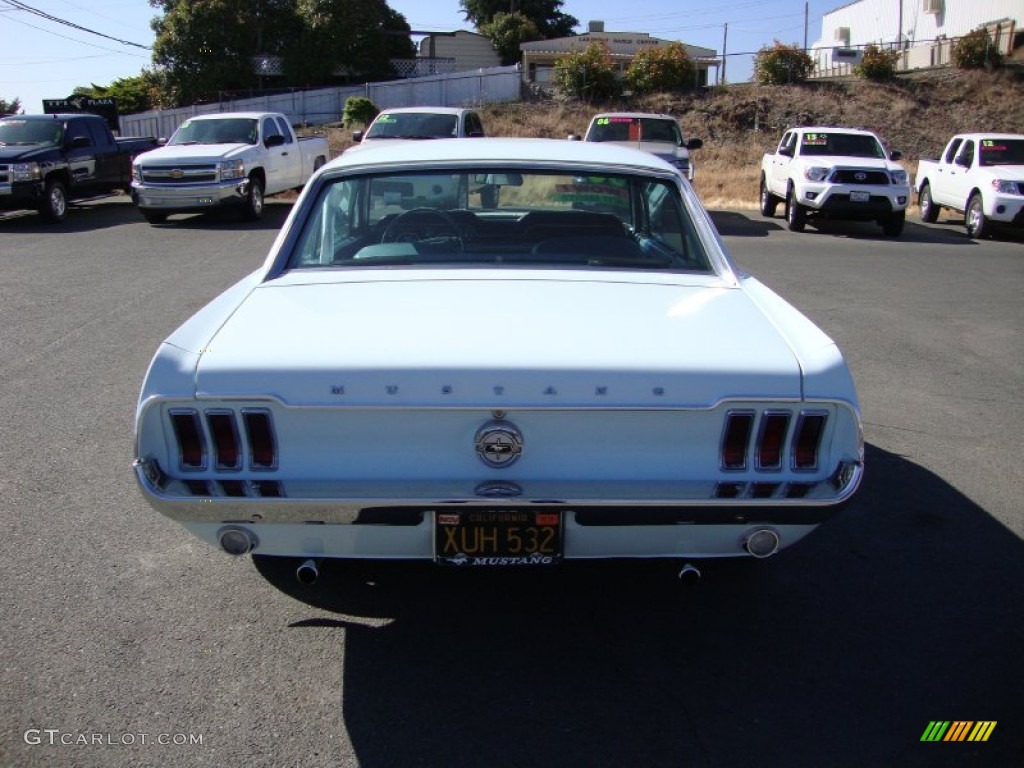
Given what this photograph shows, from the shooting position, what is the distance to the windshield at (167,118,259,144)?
57.3ft

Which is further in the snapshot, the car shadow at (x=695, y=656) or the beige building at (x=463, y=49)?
the beige building at (x=463, y=49)

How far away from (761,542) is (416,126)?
14811 mm

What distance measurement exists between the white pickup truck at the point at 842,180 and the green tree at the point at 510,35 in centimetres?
4059

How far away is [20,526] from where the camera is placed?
4.50 meters

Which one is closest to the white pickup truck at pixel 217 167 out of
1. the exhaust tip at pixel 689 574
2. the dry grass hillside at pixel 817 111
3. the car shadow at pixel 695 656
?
the car shadow at pixel 695 656

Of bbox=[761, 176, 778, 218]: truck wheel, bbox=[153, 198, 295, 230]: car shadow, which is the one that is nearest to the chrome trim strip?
bbox=[153, 198, 295, 230]: car shadow

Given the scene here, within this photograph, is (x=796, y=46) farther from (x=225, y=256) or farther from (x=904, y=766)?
(x=904, y=766)

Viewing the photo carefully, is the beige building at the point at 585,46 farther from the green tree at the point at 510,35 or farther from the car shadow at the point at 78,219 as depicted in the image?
the car shadow at the point at 78,219

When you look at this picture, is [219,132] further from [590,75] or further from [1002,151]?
[590,75]

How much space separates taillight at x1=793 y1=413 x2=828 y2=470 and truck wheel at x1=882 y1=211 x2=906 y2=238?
14.8 metres

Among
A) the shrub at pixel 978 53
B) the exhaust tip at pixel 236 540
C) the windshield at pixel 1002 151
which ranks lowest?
the exhaust tip at pixel 236 540

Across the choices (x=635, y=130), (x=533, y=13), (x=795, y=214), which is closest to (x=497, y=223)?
(x=795, y=214)

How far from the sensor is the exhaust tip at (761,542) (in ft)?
10.5

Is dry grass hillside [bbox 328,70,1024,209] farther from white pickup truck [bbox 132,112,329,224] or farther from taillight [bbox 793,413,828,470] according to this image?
taillight [bbox 793,413,828,470]
